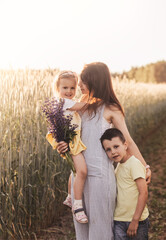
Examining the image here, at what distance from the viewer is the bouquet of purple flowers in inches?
70.0

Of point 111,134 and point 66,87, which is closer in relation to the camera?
point 111,134

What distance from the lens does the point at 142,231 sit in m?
1.84

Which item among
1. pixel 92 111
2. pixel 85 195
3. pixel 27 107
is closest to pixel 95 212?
pixel 85 195

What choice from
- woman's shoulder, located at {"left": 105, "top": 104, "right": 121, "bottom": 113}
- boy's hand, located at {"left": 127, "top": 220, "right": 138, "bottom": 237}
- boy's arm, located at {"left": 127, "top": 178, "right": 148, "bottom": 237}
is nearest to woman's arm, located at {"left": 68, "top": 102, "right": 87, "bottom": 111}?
woman's shoulder, located at {"left": 105, "top": 104, "right": 121, "bottom": 113}

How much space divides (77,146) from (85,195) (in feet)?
1.00

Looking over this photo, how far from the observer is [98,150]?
5.93ft

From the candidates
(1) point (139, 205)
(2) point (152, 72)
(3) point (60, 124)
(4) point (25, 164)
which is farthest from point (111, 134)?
(2) point (152, 72)

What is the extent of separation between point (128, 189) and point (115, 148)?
0.26 metres

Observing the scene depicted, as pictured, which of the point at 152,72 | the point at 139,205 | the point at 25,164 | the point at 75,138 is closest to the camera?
the point at 139,205

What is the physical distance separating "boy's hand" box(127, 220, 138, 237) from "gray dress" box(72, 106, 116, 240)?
11 cm

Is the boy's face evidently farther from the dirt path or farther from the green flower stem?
the dirt path

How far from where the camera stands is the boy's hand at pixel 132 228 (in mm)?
1739

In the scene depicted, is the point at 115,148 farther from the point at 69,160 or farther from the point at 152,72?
the point at 152,72

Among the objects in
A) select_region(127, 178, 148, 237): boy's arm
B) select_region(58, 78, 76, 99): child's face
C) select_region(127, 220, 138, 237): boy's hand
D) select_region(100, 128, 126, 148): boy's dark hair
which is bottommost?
select_region(127, 220, 138, 237): boy's hand
